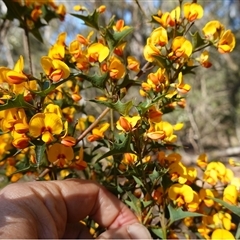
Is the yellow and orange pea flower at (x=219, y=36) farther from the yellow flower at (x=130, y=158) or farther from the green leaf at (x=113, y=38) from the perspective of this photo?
the yellow flower at (x=130, y=158)

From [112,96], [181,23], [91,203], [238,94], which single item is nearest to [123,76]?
[112,96]

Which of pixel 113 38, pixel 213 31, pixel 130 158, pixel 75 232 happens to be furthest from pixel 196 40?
pixel 75 232

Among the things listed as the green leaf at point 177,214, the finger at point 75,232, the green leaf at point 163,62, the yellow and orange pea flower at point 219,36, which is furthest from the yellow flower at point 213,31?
the finger at point 75,232

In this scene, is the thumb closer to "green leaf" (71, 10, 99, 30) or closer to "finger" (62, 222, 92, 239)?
"finger" (62, 222, 92, 239)

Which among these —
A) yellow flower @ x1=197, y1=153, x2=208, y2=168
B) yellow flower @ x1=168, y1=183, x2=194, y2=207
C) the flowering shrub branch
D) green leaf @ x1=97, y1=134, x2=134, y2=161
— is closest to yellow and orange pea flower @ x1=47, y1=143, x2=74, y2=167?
the flowering shrub branch

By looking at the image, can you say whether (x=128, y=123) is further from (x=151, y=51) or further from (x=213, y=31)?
(x=213, y=31)

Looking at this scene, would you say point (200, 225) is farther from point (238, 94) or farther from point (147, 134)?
point (238, 94)
